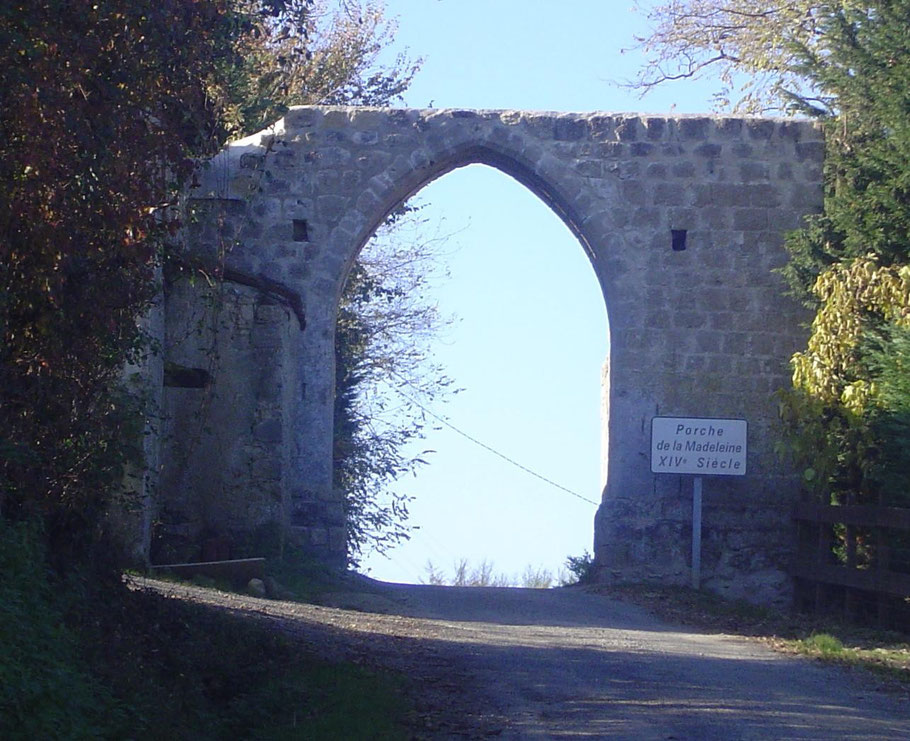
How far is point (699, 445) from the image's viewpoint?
44.0 ft

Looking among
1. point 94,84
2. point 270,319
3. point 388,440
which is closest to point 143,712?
point 94,84

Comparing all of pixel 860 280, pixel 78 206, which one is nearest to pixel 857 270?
pixel 860 280

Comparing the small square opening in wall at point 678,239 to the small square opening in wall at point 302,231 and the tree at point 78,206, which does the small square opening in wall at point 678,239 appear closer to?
the small square opening in wall at point 302,231

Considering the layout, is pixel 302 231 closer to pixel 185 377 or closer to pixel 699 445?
pixel 185 377

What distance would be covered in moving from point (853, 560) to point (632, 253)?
14.2ft

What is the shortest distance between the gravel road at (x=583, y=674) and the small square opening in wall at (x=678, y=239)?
4282mm

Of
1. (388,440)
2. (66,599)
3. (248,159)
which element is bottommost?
(66,599)

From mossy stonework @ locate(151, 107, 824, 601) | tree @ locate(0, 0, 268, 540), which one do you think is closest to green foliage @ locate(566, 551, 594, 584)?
mossy stonework @ locate(151, 107, 824, 601)

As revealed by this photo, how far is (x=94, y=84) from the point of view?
20.7 ft

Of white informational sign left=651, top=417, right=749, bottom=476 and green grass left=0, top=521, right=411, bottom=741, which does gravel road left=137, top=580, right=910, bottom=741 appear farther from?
white informational sign left=651, top=417, right=749, bottom=476

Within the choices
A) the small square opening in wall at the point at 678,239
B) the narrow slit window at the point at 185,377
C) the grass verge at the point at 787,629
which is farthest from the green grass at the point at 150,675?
the small square opening in wall at the point at 678,239

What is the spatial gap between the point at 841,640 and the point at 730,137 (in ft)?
20.7

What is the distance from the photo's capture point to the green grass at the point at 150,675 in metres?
5.15

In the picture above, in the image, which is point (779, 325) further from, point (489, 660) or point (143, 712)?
point (143, 712)
